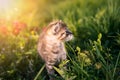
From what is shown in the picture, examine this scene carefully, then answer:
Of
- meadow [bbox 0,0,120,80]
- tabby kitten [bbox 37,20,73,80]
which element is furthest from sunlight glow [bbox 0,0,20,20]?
tabby kitten [bbox 37,20,73,80]

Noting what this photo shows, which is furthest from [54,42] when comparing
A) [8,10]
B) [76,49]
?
[8,10]

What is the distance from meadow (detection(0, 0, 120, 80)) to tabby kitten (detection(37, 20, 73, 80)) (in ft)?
0.43

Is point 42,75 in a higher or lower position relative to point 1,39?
lower

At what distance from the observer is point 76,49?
5930 mm

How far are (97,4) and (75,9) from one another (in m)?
0.43

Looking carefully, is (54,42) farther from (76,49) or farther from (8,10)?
(8,10)

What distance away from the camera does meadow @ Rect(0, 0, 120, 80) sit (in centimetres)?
525

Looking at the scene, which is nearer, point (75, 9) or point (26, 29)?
point (26, 29)

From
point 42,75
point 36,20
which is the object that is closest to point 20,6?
point 36,20

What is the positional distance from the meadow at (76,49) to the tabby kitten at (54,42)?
0.43 feet

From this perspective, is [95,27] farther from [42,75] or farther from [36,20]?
[36,20]

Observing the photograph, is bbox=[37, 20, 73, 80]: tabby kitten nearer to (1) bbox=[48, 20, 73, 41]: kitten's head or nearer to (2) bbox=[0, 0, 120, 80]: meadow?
(1) bbox=[48, 20, 73, 41]: kitten's head

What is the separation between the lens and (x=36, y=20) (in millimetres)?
8656

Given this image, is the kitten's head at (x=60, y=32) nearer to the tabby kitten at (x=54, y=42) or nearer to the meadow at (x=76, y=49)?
the tabby kitten at (x=54, y=42)
